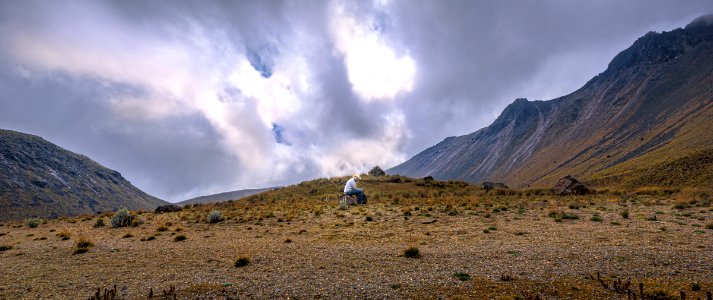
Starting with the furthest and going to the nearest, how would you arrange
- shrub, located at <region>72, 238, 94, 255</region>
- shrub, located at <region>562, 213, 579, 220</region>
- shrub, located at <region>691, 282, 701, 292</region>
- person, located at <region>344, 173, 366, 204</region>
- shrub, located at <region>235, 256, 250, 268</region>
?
person, located at <region>344, 173, 366, 204</region>
shrub, located at <region>562, 213, 579, 220</region>
shrub, located at <region>72, 238, 94, 255</region>
shrub, located at <region>235, 256, 250, 268</region>
shrub, located at <region>691, 282, 701, 292</region>

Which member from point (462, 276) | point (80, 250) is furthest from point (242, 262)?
point (80, 250)

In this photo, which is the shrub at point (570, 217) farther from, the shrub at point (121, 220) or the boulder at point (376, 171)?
the boulder at point (376, 171)

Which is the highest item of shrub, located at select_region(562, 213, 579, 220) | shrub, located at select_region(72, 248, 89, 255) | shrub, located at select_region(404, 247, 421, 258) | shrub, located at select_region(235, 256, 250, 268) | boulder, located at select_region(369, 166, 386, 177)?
boulder, located at select_region(369, 166, 386, 177)

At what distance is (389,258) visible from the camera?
460 inches

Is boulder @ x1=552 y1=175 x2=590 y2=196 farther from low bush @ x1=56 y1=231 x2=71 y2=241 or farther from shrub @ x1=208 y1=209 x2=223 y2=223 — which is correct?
low bush @ x1=56 y1=231 x2=71 y2=241

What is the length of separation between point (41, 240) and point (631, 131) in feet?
511

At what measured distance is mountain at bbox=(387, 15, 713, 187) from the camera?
66.5 meters

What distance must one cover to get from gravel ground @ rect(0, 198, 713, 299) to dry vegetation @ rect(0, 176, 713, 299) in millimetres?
48

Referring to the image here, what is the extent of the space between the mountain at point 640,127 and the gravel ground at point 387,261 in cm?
5009

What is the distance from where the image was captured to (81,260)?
516 inches

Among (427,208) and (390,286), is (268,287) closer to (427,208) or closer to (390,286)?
(390,286)

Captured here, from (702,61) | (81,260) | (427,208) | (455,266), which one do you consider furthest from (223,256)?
(702,61)

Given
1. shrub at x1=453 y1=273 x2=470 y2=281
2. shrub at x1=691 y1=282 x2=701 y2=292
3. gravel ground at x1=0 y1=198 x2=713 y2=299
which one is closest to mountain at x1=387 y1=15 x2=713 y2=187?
gravel ground at x1=0 y1=198 x2=713 y2=299

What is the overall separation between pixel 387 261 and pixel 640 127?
486 feet
